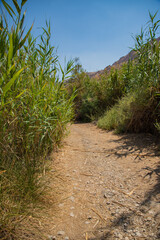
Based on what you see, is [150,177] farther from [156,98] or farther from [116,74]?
[116,74]


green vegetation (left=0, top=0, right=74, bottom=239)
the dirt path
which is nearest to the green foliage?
the dirt path

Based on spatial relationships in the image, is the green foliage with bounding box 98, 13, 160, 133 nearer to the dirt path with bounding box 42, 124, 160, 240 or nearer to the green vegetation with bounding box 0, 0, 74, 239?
the dirt path with bounding box 42, 124, 160, 240

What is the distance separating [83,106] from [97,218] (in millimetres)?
7041

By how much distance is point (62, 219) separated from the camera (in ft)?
4.42

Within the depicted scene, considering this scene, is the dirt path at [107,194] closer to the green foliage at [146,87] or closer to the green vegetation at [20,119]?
the green vegetation at [20,119]

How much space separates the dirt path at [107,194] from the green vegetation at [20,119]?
1.00 ft

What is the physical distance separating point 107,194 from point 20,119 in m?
1.29

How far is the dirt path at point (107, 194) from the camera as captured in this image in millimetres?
1244

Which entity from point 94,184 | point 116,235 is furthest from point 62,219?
→ point 94,184

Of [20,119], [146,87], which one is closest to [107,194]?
[20,119]

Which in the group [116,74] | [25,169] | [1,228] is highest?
[116,74]

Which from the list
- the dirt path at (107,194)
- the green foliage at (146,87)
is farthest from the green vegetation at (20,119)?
the green foliage at (146,87)

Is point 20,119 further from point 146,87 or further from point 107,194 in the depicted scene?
point 146,87

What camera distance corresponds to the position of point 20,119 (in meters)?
1.88
